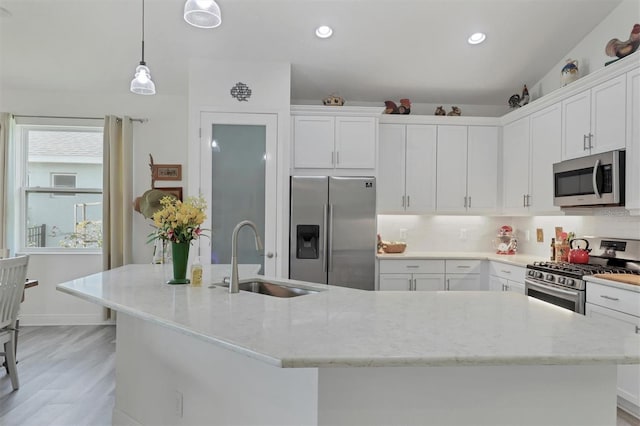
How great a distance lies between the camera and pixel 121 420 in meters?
2.24

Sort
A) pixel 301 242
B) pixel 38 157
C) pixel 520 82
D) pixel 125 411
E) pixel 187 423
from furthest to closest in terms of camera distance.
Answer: pixel 38 157
pixel 520 82
pixel 301 242
pixel 125 411
pixel 187 423

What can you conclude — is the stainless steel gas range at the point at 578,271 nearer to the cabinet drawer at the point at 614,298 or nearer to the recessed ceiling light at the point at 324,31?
the cabinet drawer at the point at 614,298

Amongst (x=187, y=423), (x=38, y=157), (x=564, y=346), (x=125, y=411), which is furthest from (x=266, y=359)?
(x=38, y=157)

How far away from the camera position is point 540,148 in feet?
12.5

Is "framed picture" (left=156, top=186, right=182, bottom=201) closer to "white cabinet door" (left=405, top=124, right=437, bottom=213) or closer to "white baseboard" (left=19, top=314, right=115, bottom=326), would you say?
"white baseboard" (left=19, top=314, right=115, bottom=326)

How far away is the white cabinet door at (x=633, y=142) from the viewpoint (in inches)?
109

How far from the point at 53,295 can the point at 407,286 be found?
4114 millimetres

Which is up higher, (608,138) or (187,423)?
(608,138)

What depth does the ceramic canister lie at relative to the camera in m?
3.58

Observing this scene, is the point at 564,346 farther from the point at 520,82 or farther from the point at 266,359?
the point at 520,82

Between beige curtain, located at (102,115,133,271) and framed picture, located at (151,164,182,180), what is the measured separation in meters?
0.28

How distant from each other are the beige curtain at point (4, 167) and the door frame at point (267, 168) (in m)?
2.39

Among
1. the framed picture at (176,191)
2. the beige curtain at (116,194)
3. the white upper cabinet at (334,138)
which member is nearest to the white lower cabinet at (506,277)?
the white upper cabinet at (334,138)

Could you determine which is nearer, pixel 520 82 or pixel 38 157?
pixel 520 82
